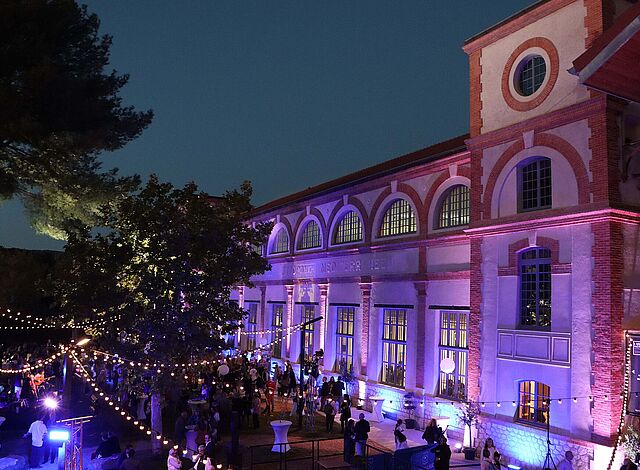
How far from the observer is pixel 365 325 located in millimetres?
24859

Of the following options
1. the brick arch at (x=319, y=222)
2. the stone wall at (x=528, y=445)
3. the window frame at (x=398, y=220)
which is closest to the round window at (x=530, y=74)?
the window frame at (x=398, y=220)

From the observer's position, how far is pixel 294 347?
102 ft

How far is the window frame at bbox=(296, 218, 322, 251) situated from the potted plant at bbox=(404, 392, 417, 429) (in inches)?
413

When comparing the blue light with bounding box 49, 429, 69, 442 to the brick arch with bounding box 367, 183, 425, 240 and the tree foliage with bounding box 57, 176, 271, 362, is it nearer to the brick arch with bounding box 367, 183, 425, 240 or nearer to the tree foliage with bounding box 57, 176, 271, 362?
the tree foliage with bounding box 57, 176, 271, 362

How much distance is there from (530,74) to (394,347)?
38.1 ft

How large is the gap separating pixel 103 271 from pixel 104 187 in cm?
445

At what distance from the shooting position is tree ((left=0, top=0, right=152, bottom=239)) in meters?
17.8

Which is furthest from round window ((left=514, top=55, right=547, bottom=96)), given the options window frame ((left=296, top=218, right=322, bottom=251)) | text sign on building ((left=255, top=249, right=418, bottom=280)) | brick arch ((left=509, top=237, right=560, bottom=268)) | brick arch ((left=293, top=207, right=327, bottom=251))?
window frame ((left=296, top=218, right=322, bottom=251))

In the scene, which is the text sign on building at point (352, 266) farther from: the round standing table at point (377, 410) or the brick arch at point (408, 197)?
the round standing table at point (377, 410)

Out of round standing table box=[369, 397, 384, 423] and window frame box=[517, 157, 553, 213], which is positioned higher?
window frame box=[517, 157, 553, 213]

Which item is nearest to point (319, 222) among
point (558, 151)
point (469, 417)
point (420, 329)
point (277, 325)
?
point (277, 325)

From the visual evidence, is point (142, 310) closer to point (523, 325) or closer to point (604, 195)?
point (523, 325)

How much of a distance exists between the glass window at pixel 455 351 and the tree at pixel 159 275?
750 cm

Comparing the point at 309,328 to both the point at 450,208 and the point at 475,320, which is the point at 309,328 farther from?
the point at 475,320
